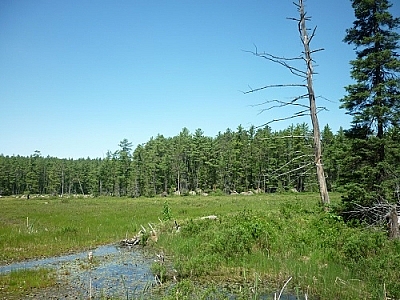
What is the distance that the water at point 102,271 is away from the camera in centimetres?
993

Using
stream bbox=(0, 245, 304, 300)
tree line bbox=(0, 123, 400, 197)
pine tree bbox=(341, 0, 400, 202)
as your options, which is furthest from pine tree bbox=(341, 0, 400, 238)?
tree line bbox=(0, 123, 400, 197)

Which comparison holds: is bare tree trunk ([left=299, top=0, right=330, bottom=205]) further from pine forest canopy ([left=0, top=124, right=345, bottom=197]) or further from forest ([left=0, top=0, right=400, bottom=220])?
pine forest canopy ([left=0, top=124, right=345, bottom=197])

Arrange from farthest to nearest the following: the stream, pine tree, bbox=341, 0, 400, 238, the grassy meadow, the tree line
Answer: the tree line, pine tree, bbox=341, 0, 400, 238, the stream, the grassy meadow

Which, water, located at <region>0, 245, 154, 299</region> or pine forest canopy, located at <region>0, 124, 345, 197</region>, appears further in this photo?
pine forest canopy, located at <region>0, 124, 345, 197</region>

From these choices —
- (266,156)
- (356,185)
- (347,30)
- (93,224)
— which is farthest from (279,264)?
(266,156)

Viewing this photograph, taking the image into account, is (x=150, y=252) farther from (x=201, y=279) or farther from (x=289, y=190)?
(x=289, y=190)

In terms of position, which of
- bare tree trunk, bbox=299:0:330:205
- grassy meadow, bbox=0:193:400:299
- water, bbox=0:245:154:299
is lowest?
water, bbox=0:245:154:299

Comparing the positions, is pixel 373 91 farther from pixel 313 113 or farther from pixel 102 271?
pixel 102 271

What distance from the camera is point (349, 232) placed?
38.7 ft

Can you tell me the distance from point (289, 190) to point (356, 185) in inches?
2454

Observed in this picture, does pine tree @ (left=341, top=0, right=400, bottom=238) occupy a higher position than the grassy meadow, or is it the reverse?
pine tree @ (left=341, top=0, right=400, bottom=238)

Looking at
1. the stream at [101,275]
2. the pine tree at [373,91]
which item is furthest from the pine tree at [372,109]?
the stream at [101,275]

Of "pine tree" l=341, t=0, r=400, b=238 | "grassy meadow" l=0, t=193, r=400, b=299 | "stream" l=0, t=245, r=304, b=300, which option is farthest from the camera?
"pine tree" l=341, t=0, r=400, b=238

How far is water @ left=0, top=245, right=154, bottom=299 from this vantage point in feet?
32.6
